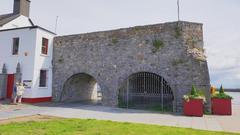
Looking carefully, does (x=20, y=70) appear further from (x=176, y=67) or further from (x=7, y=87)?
(x=176, y=67)

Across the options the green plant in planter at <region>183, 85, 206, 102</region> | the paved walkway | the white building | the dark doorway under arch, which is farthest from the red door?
the green plant in planter at <region>183, 85, 206, 102</region>

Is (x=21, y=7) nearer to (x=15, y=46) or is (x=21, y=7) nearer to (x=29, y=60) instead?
(x=15, y=46)

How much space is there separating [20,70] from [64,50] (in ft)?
11.3

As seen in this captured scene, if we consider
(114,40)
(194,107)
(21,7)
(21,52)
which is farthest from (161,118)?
(21,7)

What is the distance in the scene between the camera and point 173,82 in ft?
42.3

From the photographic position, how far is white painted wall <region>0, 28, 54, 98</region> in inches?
630

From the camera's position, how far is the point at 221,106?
39.1 ft

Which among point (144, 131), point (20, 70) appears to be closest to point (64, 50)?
point (20, 70)

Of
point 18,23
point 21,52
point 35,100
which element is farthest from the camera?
point 18,23

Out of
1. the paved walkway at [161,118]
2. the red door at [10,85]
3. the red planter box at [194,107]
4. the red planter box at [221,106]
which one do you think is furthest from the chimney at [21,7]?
the red planter box at [221,106]

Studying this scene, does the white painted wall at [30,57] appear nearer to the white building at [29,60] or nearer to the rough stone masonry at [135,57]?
the white building at [29,60]

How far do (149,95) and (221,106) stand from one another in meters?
3.97

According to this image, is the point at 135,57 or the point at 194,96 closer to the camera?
the point at 194,96

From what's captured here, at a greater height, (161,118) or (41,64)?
(41,64)
